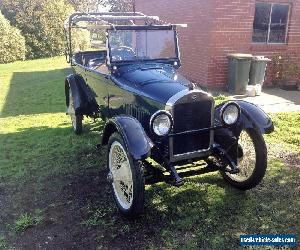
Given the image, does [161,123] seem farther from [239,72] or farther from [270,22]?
[270,22]

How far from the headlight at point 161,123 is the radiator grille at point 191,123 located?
0.20 metres

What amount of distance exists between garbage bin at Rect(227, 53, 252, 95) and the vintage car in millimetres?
5167

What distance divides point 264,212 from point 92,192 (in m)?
2.23

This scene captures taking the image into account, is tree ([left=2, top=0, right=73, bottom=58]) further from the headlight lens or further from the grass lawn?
the headlight lens

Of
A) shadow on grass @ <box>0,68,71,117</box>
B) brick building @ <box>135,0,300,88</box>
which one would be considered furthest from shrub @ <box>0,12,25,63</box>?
brick building @ <box>135,0,300,88</box>

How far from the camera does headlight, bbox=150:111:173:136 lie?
3781 mm

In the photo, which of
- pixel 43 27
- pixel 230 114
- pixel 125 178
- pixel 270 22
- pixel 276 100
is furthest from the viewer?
pixel 43 27

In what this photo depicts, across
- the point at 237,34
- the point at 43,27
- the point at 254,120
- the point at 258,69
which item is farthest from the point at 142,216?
the point at 43,27

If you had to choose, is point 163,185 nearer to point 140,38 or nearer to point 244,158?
point 244,158

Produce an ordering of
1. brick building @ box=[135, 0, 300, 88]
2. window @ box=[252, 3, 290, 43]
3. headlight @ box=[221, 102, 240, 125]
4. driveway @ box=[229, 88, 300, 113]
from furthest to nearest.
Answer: window @ box=[252, 3, 290, 43] → brick building @ box=[135, 0, 300, 88] → driveway @ box=[229, 88, 300, 113] → headlight @ box=[221, 102, 240, 125]

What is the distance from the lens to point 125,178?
13.4ft

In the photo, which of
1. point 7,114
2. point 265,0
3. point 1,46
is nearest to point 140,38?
point 7,114

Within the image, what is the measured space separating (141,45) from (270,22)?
7.02m

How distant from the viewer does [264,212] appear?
162 inches
